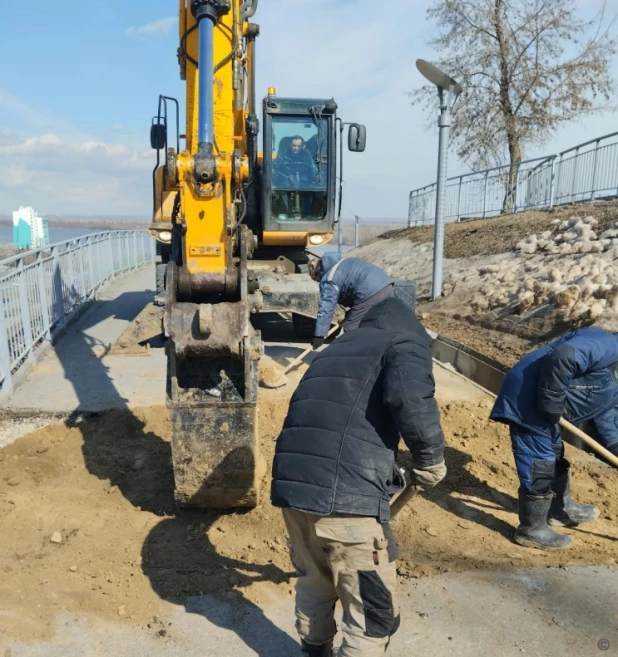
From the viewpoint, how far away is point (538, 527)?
157 inches

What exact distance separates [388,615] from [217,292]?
2.18 m

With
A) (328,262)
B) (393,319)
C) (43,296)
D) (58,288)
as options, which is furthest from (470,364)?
(58,288)

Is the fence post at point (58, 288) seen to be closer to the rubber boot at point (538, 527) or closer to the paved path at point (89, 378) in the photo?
the paved path at point (89, 378)

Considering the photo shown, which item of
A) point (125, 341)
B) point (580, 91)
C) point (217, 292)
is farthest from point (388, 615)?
point (580, 91)

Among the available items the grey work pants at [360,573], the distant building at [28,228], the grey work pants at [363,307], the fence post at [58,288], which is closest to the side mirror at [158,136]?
the fence post at [58,288]

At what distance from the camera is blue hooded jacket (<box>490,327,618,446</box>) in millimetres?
3719

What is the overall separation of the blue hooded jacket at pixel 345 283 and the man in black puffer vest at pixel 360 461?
1022 mm

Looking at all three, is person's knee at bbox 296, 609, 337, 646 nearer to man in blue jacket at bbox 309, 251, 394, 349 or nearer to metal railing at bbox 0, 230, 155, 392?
man in blue jacket at bbox 309, 251, 394, 349

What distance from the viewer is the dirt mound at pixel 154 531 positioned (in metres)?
3.41

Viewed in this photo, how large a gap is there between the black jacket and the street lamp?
26.9 ft

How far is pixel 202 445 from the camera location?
13.0ft

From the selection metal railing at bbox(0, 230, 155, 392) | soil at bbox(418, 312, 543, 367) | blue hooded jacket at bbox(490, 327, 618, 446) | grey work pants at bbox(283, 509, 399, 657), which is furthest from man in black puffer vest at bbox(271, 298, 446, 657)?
soil at bbox(418, 312, 543, 367)

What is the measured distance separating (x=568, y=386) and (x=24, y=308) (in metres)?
6.10

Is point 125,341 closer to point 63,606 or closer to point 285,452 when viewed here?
point 63,606
